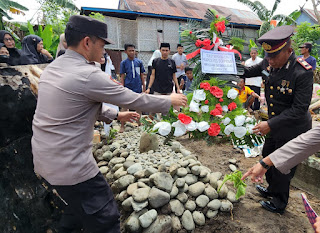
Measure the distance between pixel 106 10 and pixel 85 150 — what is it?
1157 centimetres

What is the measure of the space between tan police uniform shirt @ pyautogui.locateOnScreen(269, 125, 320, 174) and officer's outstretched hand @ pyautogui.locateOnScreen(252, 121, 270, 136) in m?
0.98

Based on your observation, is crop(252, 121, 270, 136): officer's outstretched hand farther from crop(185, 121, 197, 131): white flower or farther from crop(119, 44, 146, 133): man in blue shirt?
crop(119, 44, 146, 133): man in blue shirt

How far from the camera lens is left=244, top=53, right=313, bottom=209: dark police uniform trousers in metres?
2.40

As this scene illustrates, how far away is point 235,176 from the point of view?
237cm

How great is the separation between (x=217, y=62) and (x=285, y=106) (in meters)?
0.94

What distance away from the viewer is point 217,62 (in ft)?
9.61

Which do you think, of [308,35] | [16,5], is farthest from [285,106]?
[308,35]

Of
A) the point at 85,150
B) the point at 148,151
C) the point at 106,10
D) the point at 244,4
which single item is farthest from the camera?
the point at 244,4

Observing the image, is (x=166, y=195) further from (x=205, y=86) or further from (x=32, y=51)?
(x=32, y=51)

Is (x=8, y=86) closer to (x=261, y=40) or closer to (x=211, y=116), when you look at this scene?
(x=211, y=116)

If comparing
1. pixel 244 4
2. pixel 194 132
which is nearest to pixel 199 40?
pixel 194 132

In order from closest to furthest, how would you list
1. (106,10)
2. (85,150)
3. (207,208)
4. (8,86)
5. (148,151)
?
1. (85,150)
2. (8,86)
3. (207,208)
4. (148,151)
5. (106,10)

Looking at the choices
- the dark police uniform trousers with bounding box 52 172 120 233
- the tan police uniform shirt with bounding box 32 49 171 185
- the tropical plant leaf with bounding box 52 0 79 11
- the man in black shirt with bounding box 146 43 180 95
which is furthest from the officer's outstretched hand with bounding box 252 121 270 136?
the tropical plant leaf with bounding box 52 0 79 11

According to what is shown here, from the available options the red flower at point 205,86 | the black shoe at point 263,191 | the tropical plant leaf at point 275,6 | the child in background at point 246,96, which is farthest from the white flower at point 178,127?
the tropical plant leaf at point 275,6
